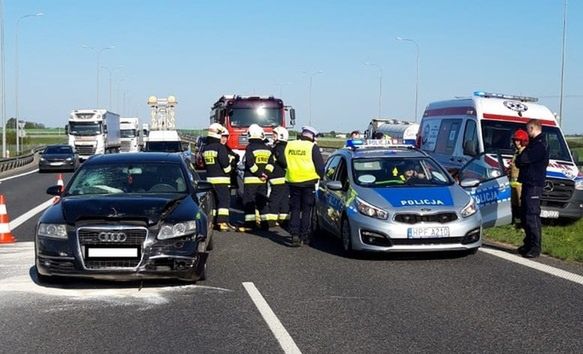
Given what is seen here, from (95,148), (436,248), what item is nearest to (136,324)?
(436,248)

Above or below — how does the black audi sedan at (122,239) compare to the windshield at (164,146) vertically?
above

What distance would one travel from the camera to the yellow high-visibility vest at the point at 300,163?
11.5 meters

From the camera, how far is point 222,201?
523 inches

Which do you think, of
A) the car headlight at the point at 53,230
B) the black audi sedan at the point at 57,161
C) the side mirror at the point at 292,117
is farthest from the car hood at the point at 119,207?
the black audi sedan at the point at 57,161

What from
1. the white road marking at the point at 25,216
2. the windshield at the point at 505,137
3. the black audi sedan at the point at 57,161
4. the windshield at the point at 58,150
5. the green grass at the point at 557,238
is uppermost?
the windshield at the point at 505,137

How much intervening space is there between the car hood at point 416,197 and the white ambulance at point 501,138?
3054mm

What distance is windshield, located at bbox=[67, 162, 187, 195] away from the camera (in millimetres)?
9172

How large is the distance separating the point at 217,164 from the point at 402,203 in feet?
14.5

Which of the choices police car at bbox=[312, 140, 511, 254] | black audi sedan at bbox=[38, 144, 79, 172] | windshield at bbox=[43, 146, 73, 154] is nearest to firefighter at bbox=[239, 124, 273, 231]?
police car at bbox=[312, 140, 511, 254]

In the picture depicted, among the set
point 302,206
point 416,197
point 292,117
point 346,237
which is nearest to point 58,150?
point 292,117

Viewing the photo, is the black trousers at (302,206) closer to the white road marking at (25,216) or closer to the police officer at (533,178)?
the police officer at (533,178)

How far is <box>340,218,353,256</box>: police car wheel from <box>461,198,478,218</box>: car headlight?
1546 mm

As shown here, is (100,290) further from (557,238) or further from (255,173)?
(557,238)

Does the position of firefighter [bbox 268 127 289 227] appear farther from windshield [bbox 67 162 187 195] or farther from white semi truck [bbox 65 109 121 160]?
white semi truck [bbox 65 109 121 160]
